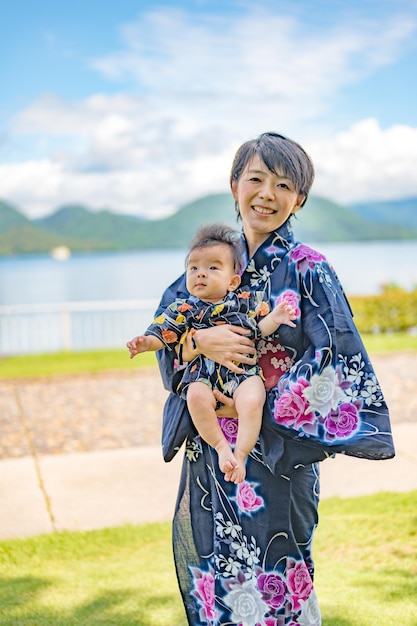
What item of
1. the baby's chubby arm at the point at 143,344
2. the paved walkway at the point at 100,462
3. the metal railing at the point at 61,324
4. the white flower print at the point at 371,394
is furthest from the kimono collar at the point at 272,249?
the metal railing at the point at 61,324

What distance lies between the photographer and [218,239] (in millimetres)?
2398

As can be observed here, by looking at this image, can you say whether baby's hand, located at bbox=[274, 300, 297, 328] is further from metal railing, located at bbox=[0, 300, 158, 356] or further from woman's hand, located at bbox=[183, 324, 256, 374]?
metal railing, located at bbox=[0, 300, 158, 356]

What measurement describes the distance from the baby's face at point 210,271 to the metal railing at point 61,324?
38.4 feet

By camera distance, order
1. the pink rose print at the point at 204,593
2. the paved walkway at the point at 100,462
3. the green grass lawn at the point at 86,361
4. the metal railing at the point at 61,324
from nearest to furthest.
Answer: the pink rose print at the point at 204,593 → the paved walkway at the point at 100,462 → the green grass lawn at the point at 86,361 → the metal railing at the point at 61,324

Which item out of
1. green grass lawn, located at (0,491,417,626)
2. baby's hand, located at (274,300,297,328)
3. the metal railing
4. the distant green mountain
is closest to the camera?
baby's hand, located at (274,300,297,328)

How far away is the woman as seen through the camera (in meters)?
2.29

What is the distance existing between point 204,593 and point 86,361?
9445 mm

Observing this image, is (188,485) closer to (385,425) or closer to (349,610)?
(385,425)

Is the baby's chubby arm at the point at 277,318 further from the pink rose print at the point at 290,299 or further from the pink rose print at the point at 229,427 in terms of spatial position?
the pink rose print at the point at 229,427

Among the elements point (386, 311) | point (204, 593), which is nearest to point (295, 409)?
point (204, 593)

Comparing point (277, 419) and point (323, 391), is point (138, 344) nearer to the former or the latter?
point (277, 419)

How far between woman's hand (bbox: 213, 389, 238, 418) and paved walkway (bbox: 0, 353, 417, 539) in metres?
2.67

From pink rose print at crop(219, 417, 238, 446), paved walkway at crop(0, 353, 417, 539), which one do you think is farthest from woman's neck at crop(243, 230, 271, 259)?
paved walkway at crop(0, 353, 417, 539)

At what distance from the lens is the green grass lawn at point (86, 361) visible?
10.9 meters
